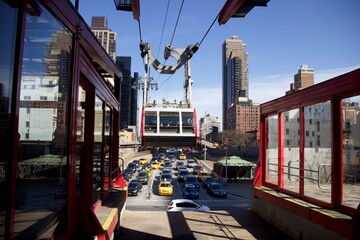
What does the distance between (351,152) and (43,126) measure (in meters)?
5.81

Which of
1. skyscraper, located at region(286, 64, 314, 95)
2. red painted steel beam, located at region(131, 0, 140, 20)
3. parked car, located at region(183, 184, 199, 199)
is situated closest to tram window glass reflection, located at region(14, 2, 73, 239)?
red painted steel beam, located at region(131, 0, 140, 20)

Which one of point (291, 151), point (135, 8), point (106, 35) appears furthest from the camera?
point (106, 35)

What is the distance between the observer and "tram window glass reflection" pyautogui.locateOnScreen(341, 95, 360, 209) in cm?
630

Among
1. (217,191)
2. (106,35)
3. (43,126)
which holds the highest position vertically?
(106,35)

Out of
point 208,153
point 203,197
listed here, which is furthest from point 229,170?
point 208,153

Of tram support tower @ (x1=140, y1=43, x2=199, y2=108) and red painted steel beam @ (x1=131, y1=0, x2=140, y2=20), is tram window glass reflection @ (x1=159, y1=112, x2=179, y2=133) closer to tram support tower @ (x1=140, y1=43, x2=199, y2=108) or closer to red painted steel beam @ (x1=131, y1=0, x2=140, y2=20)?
tram support tower @ (x1=140, y1=43, x2=199, y2=108)

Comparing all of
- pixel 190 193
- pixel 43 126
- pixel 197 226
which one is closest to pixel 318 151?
pixel 197 226

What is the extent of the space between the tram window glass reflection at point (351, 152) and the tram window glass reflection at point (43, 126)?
5.34 metres

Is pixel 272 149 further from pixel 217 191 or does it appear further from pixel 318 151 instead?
Result: pixel 217 191

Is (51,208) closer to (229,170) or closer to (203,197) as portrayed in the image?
(203,197)

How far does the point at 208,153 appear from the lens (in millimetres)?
96688

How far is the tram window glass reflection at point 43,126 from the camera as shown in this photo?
94.3 inches

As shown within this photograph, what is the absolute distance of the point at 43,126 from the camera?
286cm

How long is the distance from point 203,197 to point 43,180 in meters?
28.3
